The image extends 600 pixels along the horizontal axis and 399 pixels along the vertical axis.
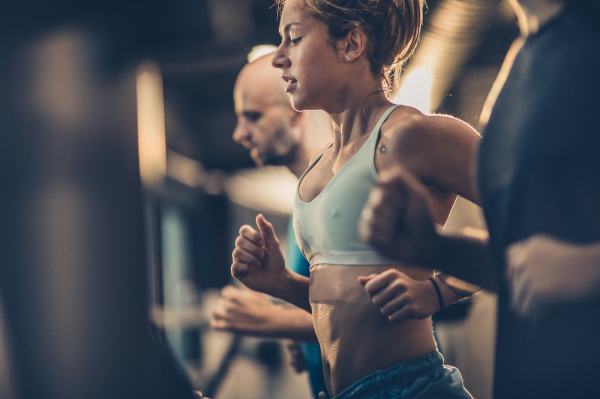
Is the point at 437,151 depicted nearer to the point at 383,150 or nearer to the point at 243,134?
the point at 383,150

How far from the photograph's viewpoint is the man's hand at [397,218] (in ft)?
1.76

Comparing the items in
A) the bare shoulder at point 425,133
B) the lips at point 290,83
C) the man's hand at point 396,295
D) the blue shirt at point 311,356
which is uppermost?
the lips at point 290,83

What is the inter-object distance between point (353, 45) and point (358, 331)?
35cm

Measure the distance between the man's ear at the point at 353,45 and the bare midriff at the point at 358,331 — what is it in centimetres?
26

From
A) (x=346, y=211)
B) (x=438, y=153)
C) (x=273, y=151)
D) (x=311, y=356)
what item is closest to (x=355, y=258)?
(x=346, y=211)

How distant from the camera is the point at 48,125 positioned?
2.08 meters

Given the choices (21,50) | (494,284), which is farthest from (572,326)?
(21,50)

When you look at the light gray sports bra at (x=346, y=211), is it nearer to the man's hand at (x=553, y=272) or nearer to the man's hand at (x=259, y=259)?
the man's hand at (x=259, y=259)

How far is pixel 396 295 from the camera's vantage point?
0.68 meters

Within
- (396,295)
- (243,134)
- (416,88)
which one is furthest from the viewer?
(243,134)

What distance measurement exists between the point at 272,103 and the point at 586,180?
984 millimetres

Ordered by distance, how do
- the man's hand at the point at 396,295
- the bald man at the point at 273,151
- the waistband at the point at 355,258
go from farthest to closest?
the bald man at the point at 273,151, the waistband at the point at 355,258, the man's hand at the point at 396,295

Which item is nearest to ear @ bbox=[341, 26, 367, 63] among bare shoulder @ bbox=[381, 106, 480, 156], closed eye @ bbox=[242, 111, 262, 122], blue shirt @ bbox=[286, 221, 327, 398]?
bare shoulder @ bbox=[381, 106, 480, 156]

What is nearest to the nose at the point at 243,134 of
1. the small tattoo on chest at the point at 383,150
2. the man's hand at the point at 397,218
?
the small tattoo on chest at the point at 383,150
